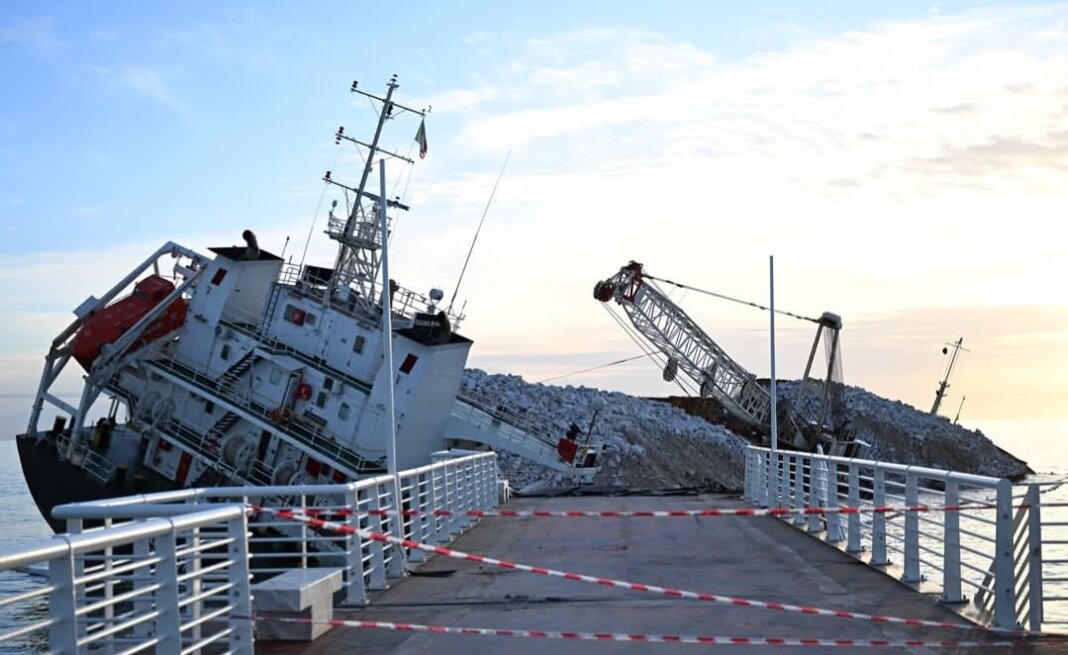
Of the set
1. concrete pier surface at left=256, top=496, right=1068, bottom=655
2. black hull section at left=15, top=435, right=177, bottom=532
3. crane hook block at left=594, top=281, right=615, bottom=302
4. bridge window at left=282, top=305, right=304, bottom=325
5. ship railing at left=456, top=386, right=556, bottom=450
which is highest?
crane hook block at left=594, top=281, right=615, bottom=302

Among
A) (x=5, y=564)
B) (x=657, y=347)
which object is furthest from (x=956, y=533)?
(x=657, y=347)

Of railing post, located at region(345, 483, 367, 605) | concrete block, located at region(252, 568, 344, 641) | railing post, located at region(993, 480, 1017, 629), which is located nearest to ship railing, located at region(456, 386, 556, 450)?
railing post, located at region(345, 483, 367, 605)

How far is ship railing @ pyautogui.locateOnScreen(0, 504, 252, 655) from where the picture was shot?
6.24m

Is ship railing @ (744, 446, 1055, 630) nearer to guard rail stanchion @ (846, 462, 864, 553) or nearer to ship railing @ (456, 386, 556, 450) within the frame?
guard rail stanchion @ (846, 462, 864, 553)

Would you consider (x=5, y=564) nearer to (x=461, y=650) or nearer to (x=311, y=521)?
(x=311, y=521)

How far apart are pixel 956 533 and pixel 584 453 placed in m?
27.7

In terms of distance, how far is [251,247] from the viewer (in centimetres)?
3741

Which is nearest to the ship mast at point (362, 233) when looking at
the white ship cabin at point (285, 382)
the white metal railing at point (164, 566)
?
the white ship cabin at point (285, 382)

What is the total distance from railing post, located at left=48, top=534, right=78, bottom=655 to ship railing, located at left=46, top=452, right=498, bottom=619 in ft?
2.69

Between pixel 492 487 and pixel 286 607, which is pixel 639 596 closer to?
pixel 286 607

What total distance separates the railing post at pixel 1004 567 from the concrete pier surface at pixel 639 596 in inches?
14.2

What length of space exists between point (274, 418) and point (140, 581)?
85.3 feet

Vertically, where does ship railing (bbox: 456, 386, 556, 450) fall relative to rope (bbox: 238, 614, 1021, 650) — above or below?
above

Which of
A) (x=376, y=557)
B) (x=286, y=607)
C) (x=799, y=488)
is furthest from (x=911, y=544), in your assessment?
(x=799, y=488)
